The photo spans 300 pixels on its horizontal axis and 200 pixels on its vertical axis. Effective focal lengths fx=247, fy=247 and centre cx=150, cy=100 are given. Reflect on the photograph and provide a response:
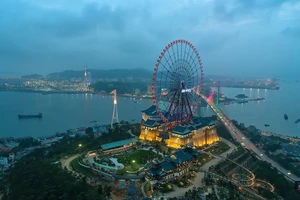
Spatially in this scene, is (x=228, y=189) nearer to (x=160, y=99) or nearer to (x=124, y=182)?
(x=124, y=182)

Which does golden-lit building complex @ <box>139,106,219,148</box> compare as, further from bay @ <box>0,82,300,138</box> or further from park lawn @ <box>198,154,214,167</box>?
bay @ <box>0,82,300,138</box>

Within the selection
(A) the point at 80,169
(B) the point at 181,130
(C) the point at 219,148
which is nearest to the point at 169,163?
(B) the point at 181,130

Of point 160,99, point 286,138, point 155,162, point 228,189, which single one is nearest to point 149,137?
point 160,99

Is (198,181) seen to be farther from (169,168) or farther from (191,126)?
(191,126)

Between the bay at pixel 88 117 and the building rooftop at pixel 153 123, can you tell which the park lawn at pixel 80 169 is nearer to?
the building rooftop at pixel 153 123

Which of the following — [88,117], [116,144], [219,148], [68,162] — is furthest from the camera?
[88,117]

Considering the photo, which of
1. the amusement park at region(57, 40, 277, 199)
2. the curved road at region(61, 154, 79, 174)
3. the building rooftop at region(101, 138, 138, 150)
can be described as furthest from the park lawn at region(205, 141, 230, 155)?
the curved road at region(61, 154, 79, 174)
